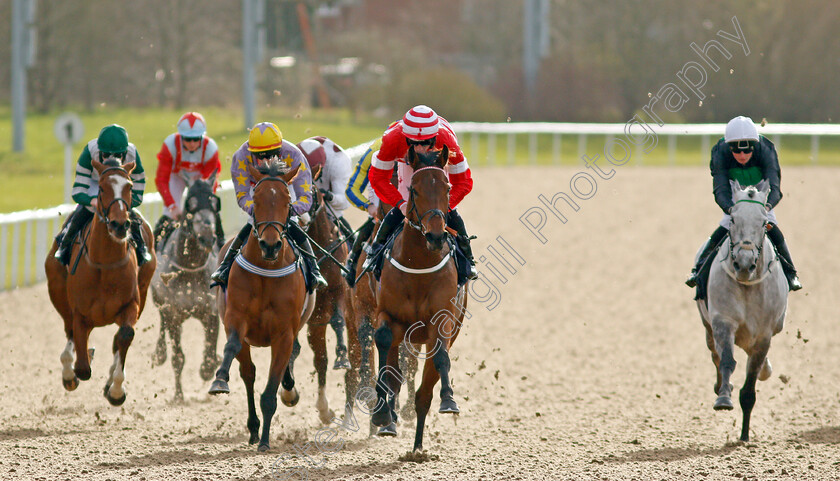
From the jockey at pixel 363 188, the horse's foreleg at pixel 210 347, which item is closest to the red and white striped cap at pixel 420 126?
the jockey at pixel 363 188

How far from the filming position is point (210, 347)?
845 cm

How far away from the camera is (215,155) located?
28.1 ft

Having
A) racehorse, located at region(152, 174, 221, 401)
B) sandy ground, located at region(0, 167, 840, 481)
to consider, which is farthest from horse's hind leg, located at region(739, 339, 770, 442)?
racehorse, located at region(152, 174, 221, 401)

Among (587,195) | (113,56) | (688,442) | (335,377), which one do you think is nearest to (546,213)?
(587,195)

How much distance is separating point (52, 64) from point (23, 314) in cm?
2282

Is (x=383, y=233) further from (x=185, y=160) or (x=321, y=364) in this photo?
(x=185, y=160)

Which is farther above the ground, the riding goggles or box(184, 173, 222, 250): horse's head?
the riding goggles

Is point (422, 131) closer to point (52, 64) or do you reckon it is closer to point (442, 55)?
point (52, 64)

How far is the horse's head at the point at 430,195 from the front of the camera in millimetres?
5957

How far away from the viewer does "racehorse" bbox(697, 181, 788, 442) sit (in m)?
6.87

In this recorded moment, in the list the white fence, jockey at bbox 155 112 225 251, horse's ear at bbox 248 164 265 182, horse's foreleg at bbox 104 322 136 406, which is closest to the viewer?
horse's ear at bbox 248 164 265 182

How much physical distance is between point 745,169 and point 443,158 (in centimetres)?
231

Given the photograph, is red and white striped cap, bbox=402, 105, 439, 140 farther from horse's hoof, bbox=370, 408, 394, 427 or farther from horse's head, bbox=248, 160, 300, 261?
horse's hoof, bbox=370, 408, 394, 427

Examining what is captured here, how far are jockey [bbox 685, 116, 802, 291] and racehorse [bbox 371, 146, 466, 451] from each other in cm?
193
